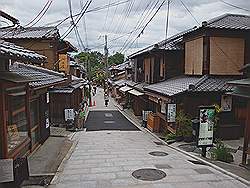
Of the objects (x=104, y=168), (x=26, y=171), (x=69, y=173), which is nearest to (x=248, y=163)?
(x=104, y=168)

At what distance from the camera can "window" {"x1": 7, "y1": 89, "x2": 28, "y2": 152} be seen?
1001cm

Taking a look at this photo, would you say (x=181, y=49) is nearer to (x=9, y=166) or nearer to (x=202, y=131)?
(x=202, y=131)

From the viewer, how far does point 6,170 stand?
7.23m

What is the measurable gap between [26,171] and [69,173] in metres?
1.76

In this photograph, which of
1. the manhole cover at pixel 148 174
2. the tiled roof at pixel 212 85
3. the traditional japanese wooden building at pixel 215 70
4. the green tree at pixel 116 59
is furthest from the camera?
the green tree at pixel 116 59

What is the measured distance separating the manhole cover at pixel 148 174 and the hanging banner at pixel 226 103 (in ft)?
29.3

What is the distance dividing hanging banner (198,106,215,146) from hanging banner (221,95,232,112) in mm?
4996

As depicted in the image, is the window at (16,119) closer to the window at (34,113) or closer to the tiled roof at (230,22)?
the window at (34,113)

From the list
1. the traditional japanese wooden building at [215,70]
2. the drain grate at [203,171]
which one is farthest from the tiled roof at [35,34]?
the drain grate at [203,171]

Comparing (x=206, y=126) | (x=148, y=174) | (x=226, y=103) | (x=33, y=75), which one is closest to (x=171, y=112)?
(x=226, y=103)

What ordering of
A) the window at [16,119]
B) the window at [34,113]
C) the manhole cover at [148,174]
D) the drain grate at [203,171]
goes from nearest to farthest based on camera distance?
the manhole cover at [148,174], the drain grate at [203,171], the window at [16,119], the window at [34,113]

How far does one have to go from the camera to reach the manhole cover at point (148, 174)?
29.5 feet

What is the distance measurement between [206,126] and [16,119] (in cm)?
822

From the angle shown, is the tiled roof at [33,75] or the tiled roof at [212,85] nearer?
the tiled roof at [33,75]
